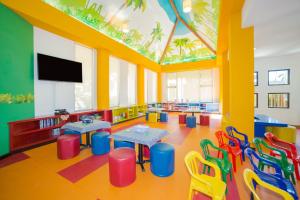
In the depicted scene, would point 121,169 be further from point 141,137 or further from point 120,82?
point 120,82

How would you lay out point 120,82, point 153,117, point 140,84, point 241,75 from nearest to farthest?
point 241,75, point 120,82, point 153,117, point 140,84

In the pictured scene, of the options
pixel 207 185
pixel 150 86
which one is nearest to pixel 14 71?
pixel 207 185

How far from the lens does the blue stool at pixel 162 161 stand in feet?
7.79

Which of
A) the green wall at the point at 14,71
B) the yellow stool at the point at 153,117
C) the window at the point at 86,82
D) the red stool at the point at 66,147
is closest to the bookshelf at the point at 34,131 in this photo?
the green wall at the point at 14,71

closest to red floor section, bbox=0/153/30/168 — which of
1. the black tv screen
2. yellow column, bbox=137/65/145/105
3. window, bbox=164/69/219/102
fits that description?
the black tv screen

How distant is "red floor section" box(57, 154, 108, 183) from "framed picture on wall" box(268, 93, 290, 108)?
7839mm

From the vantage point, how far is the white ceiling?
105 inches

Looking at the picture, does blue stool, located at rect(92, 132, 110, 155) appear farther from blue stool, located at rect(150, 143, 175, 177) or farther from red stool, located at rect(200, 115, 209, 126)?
red stool, located at rect(200, 115, 209, 126)

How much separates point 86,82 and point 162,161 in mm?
4690

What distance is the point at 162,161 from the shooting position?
2.39 metres

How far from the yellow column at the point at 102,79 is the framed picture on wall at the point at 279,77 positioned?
7.89 meters

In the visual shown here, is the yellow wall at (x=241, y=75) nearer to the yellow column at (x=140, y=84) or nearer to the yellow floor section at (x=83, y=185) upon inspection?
the yellow floor section at (x=83, y=185)

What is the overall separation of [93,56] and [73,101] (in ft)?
7.17

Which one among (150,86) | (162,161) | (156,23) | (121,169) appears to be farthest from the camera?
(150,86)
